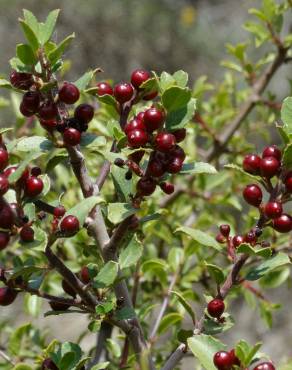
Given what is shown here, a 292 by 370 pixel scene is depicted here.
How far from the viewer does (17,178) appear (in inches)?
32.5

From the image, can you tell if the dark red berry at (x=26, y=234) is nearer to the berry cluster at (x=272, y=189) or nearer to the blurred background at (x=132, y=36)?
the berry cluster at (x=272, y=189)

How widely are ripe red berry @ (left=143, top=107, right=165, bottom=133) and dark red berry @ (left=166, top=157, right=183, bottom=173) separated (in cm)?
5

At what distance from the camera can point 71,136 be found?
2.95 ft

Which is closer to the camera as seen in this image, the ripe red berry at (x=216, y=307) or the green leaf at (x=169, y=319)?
the ripe red berry at (x=216, y=307)

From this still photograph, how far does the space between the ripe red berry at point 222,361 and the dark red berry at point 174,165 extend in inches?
11.2

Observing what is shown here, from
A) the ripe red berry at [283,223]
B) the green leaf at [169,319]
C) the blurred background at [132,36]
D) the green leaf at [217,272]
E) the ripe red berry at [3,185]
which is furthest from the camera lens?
the blurred background at [132,36]

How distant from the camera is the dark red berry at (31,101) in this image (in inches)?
34.3

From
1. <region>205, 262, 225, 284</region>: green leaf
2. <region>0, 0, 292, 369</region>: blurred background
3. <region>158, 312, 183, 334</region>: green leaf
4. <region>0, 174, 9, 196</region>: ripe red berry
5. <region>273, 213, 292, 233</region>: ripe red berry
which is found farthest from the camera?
<region>0, 0, 292, 369</region>: blurred background

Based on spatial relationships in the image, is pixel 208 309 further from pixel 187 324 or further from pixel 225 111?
pixel 187 324

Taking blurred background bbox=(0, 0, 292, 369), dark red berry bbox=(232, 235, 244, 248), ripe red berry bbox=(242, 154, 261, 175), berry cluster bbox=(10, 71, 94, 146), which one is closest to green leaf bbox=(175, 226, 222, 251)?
dark red berry bbox=(232, 235, 244, 248)

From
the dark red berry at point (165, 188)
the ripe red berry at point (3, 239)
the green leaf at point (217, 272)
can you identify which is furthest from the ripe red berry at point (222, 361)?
the ripe red berry at point (3, 239)

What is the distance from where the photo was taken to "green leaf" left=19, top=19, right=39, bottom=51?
845mm

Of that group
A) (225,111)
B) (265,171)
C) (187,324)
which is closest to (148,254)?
(225,111)

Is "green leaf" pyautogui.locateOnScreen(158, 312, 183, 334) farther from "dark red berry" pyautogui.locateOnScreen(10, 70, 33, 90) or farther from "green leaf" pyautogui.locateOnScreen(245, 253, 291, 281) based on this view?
"dark red berry" pyautogui.locateOnScreen(10, 70, 33, 90)
